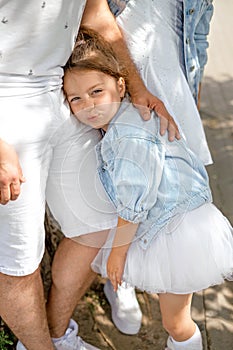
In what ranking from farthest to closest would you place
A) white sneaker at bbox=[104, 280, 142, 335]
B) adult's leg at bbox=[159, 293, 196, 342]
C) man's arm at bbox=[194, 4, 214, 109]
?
1. white sneaker at bbox=[104, 280, 142, 335]
2. man's arm at bbox=[194, 4, 214, 109]
3. adult's leg at bbox=[159, 293, 196, 342]

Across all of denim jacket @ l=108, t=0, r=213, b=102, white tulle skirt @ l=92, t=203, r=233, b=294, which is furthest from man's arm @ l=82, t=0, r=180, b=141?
white tulle skirt @ l=92, t=203, r=233, b=294

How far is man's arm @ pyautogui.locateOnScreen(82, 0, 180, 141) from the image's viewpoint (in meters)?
2.46

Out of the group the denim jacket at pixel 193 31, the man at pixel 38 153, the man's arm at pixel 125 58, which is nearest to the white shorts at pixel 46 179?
the man at pixel 38 153

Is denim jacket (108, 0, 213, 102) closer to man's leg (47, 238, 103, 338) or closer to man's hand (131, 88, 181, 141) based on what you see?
man's hand (131, 88, 181, 141)

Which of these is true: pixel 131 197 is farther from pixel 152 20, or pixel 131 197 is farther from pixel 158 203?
pixel 152 20

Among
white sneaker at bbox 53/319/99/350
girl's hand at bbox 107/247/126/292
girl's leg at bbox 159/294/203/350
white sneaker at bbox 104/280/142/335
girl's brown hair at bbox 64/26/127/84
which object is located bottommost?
white sneaker at bbox 104/280/142/335

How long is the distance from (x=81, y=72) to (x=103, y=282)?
1.35 meters

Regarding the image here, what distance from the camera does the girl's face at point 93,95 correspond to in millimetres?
2324

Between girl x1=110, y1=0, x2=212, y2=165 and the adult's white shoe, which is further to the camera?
the adult's white shoe

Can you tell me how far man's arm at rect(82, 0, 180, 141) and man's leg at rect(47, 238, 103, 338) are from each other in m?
0.57

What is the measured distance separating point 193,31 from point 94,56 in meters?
0.57

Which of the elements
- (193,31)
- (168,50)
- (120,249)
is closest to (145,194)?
(120,249)

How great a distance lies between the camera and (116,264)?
8.30ft

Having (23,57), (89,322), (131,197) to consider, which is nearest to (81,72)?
(23,57)
